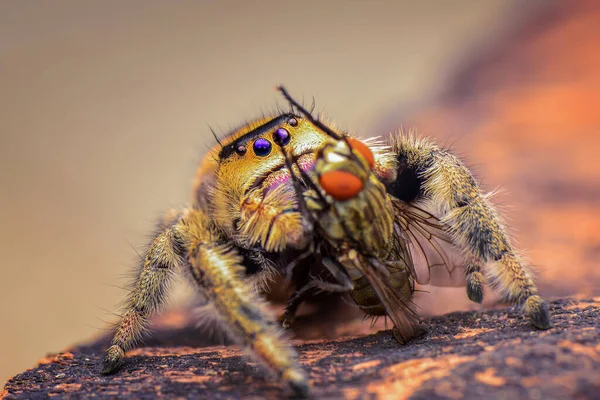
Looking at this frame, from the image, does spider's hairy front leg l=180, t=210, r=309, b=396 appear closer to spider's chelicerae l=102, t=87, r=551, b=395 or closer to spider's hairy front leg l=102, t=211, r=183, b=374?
spider's chelicerae l=102, t=87, r=551, b=395

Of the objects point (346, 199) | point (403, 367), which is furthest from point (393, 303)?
point (346, 199)

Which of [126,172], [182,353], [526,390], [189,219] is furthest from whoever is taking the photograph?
[126,172]

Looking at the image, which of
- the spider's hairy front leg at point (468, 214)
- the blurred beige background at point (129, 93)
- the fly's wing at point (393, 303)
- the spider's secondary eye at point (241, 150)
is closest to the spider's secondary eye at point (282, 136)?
the spider's secondary eye at point (241, 150)

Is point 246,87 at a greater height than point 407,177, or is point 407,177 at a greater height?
point 246,87

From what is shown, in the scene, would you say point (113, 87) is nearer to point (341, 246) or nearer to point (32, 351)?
point (32, 351)

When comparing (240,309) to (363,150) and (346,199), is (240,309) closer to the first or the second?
(346,199)

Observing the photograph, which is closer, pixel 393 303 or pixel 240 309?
pixel 240 309

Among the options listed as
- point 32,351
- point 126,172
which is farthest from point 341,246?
point 126,172

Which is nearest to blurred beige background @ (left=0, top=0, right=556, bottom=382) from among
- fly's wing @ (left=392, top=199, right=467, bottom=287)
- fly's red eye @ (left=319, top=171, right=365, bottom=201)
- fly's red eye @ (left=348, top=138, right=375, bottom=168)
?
fly's wing @ (left=392, top=199, right=467, bottom=287)
